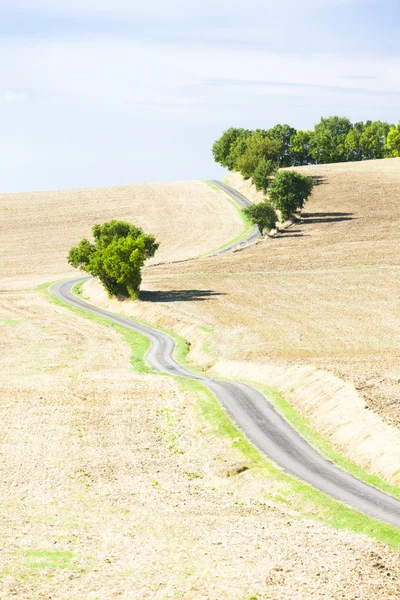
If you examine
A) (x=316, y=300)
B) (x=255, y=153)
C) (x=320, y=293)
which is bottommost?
(x=316, y=300)

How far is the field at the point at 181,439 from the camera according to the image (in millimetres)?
28812

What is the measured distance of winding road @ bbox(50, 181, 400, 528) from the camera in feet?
119

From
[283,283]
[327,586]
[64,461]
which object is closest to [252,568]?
[327,586]

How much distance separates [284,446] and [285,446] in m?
0.06

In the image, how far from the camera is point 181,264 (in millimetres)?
118312

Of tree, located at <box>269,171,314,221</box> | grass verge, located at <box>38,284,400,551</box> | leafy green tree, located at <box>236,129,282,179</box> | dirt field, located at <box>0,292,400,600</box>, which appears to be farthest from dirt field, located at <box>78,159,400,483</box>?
leafy green tree, located at <box>236,129,282,179</box>

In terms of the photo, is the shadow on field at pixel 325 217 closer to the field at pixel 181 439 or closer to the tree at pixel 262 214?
the tree at pixel 262 214

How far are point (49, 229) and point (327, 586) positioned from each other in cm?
12902

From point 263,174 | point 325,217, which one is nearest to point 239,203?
point 263,174

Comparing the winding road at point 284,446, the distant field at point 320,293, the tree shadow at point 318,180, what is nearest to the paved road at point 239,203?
the distant field at point 320,293

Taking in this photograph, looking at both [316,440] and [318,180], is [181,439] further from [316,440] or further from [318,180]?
[318,180]

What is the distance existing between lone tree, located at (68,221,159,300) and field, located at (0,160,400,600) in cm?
316

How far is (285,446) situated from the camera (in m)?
45.1

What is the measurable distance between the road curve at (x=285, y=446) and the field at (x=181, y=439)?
1.67m
